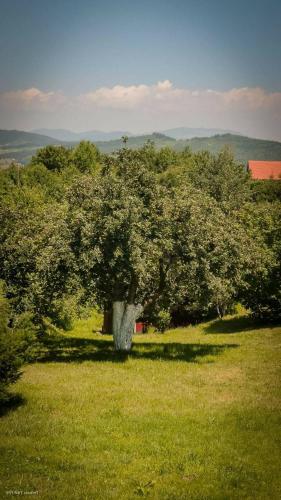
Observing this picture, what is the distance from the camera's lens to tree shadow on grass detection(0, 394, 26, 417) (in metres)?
16.8

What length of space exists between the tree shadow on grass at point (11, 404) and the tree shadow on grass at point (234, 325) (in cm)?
2619

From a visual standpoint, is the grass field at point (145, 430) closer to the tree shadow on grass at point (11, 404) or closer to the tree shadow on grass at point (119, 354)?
the tree shadow on grass at point (11, 404)

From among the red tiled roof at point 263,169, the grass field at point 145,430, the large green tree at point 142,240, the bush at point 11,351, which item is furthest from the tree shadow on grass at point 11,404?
the red tiled roof at point 263,169

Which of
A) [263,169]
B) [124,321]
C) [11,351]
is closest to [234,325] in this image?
[124,321]

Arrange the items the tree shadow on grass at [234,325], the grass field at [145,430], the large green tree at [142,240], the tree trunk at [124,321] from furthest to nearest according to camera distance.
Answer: the tree shadow on grass at [234,325]
the tree trunk at [124,321]
the large green tree at [142,240]
the grass field at [145,430]

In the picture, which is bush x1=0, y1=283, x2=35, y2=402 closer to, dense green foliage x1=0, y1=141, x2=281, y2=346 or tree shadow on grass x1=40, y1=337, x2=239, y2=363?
dense green foliage x1=0, y1=141, x2=281, y2=346

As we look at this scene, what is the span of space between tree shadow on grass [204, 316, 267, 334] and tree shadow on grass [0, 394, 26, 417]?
26187mm

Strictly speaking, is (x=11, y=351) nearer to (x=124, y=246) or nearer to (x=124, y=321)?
(x=124, y=246)

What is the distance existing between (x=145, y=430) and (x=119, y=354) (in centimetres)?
1128

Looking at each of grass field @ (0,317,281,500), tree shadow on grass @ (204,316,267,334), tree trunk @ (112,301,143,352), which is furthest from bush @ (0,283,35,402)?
tree shadow on grass @ (204,316,267,334)

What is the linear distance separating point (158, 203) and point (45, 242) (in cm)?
727

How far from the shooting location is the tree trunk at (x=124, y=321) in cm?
2634

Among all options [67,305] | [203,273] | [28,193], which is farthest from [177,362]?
[28,193]

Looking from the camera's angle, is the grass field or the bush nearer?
the grass field
